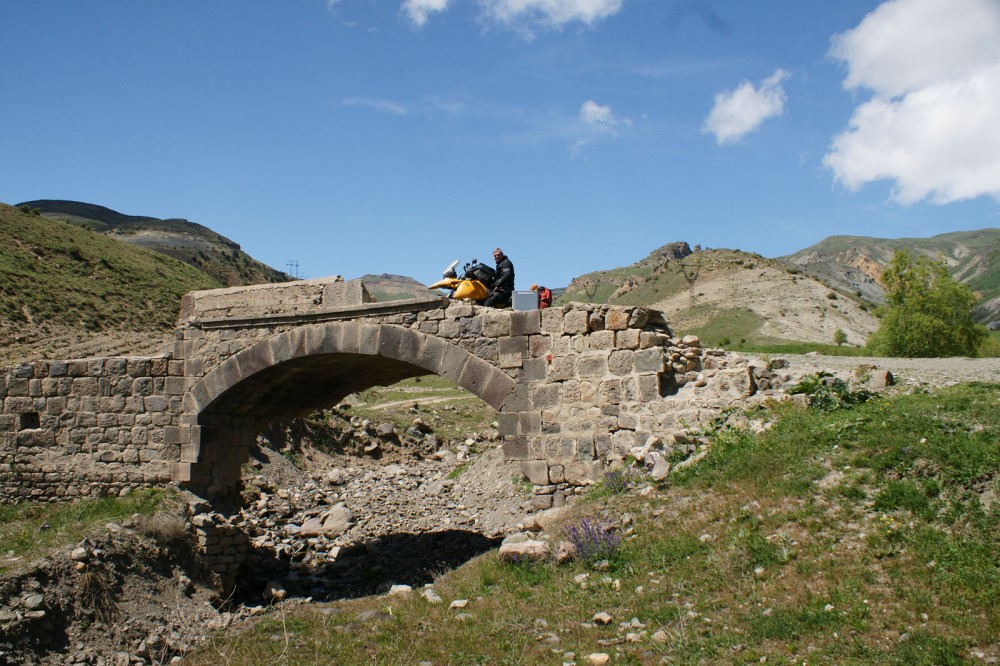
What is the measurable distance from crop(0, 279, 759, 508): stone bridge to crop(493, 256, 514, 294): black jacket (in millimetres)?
813

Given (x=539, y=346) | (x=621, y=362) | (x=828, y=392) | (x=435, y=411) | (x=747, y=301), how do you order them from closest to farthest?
1. (x=828, y=392)
2. (x=621, y=362)
3. (x=539, y=346)
4. (x=435, y=411)
5. (x=747, y=301)

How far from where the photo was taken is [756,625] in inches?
221

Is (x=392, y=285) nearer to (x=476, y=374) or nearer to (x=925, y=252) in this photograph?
(x=925, y=252)

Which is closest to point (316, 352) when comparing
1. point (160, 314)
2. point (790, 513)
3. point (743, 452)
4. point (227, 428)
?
point (227, 428)

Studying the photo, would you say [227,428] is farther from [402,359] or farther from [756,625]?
[756,625]

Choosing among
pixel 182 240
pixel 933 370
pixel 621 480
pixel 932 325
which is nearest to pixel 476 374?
pixel 621 480

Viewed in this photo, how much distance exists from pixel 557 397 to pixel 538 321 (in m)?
1.07

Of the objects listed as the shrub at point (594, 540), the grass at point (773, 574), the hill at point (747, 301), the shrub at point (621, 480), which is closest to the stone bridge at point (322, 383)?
the shrub at point (621, 480)

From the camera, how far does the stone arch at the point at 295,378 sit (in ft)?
35.7

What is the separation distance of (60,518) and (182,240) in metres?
62.6

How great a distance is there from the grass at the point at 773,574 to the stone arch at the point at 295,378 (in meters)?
A: 3.12

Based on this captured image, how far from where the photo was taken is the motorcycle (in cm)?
1134

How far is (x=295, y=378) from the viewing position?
13.2 metres

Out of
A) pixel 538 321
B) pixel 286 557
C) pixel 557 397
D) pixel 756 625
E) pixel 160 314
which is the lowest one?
pixel 286 557
